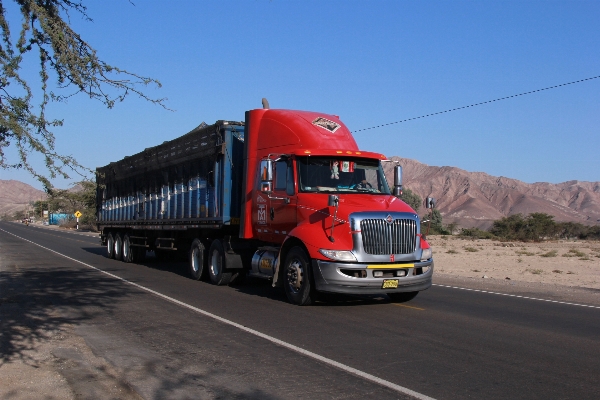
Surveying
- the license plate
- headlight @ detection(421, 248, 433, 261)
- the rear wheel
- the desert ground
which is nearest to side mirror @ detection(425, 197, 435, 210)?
headlight @ detection(421, 248, 433, 261)

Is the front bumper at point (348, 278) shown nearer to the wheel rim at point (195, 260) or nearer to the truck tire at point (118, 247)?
the wheel rim at point (195, 260)

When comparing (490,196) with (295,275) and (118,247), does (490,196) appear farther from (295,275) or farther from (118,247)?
(295,275)

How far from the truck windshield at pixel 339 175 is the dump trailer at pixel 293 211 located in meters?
0.02

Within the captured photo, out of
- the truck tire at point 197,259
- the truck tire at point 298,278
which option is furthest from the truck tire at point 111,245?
the truck tire at point 298,278

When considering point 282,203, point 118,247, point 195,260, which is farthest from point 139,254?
point 282,203

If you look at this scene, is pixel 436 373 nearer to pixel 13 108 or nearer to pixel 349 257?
pixel 349 257

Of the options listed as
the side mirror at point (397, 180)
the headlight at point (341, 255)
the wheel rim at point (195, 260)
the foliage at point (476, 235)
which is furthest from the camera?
the foliage at point (476, 235)

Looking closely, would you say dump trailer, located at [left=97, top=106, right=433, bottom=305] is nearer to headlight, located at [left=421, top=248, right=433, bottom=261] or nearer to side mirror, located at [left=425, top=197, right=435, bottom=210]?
headlight, located at [left=421, top=248, right=433, bottom=261]

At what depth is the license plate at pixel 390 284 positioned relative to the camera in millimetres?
11211

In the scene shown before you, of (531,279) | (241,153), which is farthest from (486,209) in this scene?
(241,153)

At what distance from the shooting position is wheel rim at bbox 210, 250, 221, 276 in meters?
15.5

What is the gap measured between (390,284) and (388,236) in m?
0.84

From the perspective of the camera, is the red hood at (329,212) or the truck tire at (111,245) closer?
the red hood at (329,212)

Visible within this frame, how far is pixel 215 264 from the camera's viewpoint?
1566 cm
